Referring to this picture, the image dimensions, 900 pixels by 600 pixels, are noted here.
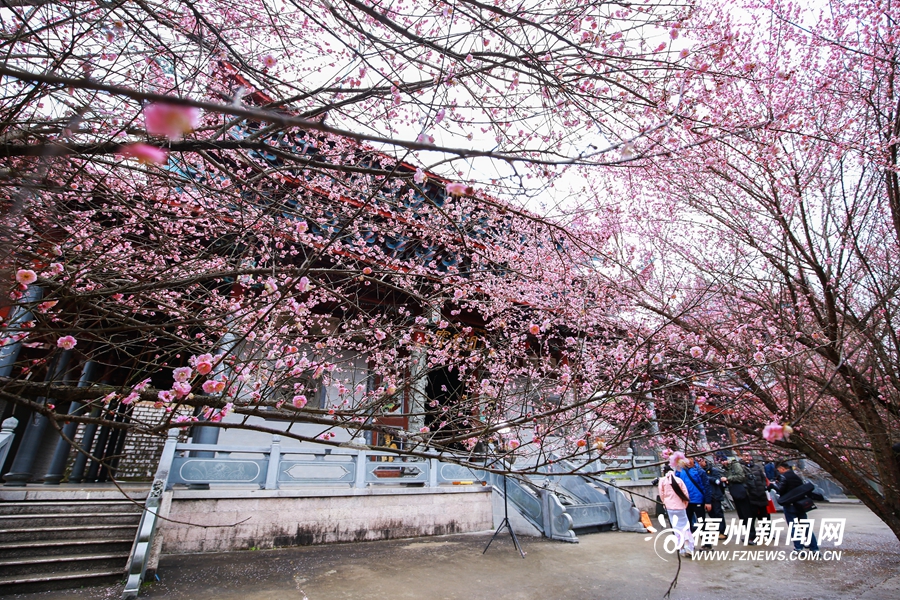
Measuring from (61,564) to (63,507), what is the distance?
1.14 metres

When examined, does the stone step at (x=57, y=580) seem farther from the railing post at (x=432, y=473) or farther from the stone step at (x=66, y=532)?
the railing post at (x=432, y=473)

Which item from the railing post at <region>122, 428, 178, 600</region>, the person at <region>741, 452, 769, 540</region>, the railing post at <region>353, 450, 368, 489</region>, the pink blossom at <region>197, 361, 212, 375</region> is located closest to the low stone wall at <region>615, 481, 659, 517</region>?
the person at <region>741, 452, 769, 540</region>

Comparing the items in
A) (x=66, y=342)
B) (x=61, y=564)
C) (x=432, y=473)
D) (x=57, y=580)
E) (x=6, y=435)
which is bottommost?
(x=57, y=580)

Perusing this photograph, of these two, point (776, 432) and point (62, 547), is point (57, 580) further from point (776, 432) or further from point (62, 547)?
point (776, 432)

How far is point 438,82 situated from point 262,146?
6.29 ft

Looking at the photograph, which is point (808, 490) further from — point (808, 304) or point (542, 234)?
point (542, 234)

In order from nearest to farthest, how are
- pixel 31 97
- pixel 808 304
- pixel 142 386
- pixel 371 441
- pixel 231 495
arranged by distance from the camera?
1. pixel 31 97
2. pixel 142 386
3. pixel 808 304
4. pixel 231 495
5. pixel 371 441

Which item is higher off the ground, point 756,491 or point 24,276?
point 24,276

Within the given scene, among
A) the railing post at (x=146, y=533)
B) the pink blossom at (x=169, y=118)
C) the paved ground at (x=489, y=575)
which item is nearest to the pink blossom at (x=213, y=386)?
the railing post at (x=146, y=533)

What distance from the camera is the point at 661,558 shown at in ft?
24.0

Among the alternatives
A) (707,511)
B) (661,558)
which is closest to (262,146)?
(661,558)

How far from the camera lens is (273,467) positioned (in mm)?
7086

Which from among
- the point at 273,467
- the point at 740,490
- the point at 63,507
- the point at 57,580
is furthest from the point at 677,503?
the point at 63,507

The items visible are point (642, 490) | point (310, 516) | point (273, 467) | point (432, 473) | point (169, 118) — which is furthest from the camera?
point (642, 490)
